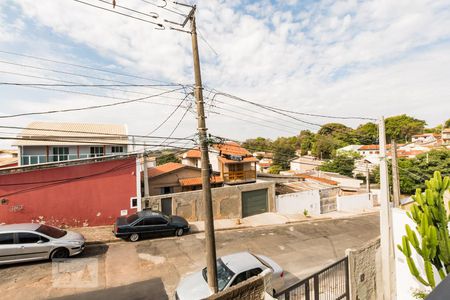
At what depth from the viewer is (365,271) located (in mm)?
8320

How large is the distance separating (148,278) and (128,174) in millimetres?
8019

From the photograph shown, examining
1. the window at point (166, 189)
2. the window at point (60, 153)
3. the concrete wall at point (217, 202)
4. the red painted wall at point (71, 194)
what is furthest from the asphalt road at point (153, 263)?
the window at point (60, 153)

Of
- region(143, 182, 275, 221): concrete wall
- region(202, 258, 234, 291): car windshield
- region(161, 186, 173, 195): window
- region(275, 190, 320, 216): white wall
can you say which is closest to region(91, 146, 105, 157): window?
region(161, 186, 173, 195): window

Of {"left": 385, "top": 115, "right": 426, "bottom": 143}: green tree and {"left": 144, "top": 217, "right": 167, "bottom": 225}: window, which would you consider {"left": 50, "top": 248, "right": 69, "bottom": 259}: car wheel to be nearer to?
{"left": 144, "top": 217, "right": 167, "bottom": 225}: window

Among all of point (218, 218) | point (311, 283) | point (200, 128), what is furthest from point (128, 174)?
point (311, 283)

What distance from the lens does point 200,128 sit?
689cm

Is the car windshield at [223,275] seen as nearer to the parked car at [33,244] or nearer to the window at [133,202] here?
the parked car at [33,244]

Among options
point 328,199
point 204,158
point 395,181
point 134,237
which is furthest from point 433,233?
point 328,199

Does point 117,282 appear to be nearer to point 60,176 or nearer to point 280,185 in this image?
point 60,176

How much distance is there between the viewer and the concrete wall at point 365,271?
303 inches

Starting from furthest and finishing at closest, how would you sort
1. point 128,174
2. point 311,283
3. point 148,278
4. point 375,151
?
point 375,151 → point 128,174 → point 148,278 → point 311,283

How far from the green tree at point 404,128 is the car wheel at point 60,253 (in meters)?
91.4

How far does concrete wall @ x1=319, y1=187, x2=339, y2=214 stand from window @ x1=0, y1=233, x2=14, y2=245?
2130cm

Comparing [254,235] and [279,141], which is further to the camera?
[279,141]
